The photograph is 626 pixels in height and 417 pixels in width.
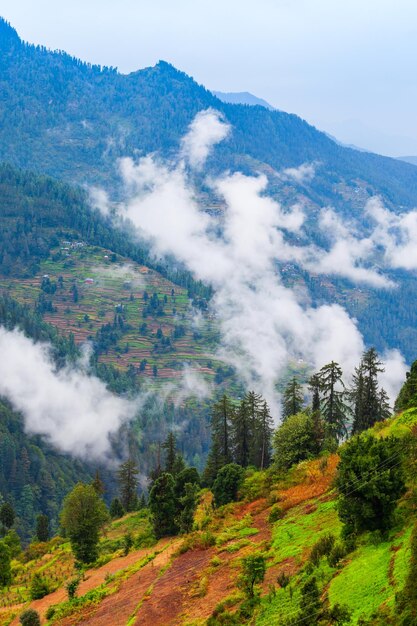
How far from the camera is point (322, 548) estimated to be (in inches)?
1220

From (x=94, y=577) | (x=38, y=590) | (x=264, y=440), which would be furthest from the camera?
(x=264, y=440)

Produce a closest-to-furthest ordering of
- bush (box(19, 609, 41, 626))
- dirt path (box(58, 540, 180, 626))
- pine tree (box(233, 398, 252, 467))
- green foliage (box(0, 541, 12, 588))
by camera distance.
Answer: dirt path (box(58, 540, 180, 626)), bush (box(19, 609, 41, 626)), green foliage (box(0, 541, 12, 588)), pine tree (box(233, 398, 252, 467))

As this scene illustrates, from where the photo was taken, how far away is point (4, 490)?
598 feet

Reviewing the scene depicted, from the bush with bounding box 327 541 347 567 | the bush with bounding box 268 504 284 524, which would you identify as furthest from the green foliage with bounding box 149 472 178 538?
the bush with bounding box 327 541 347 567

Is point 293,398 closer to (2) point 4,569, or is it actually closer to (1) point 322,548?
(2) point 4,569

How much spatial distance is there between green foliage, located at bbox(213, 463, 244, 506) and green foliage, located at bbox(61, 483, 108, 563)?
14.7m

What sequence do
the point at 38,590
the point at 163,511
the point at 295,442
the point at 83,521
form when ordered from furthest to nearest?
the point at 83,521 → the point at 295,442 → the point at 163,511 → the point at 38,590

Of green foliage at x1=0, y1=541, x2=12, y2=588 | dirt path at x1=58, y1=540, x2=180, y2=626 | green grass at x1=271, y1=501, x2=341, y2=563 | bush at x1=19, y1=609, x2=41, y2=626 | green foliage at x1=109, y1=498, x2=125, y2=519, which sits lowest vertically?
green foliage at x1=109, y1=498, x2=125, y2=519

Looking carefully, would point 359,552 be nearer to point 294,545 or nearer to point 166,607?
point 294,545

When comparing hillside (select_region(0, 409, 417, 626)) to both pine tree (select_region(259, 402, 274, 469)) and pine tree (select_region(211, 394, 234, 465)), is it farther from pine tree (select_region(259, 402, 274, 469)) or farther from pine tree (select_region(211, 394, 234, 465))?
pine tree (select_region(211, 394, 234, 465))

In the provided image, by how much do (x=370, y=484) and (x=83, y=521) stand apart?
4244cm

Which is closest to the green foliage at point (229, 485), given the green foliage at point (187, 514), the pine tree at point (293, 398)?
the green foliage at point (187, 514)

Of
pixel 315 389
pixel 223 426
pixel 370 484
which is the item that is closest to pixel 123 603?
pixel 370 484

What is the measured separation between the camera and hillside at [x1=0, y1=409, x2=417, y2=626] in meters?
25.6
